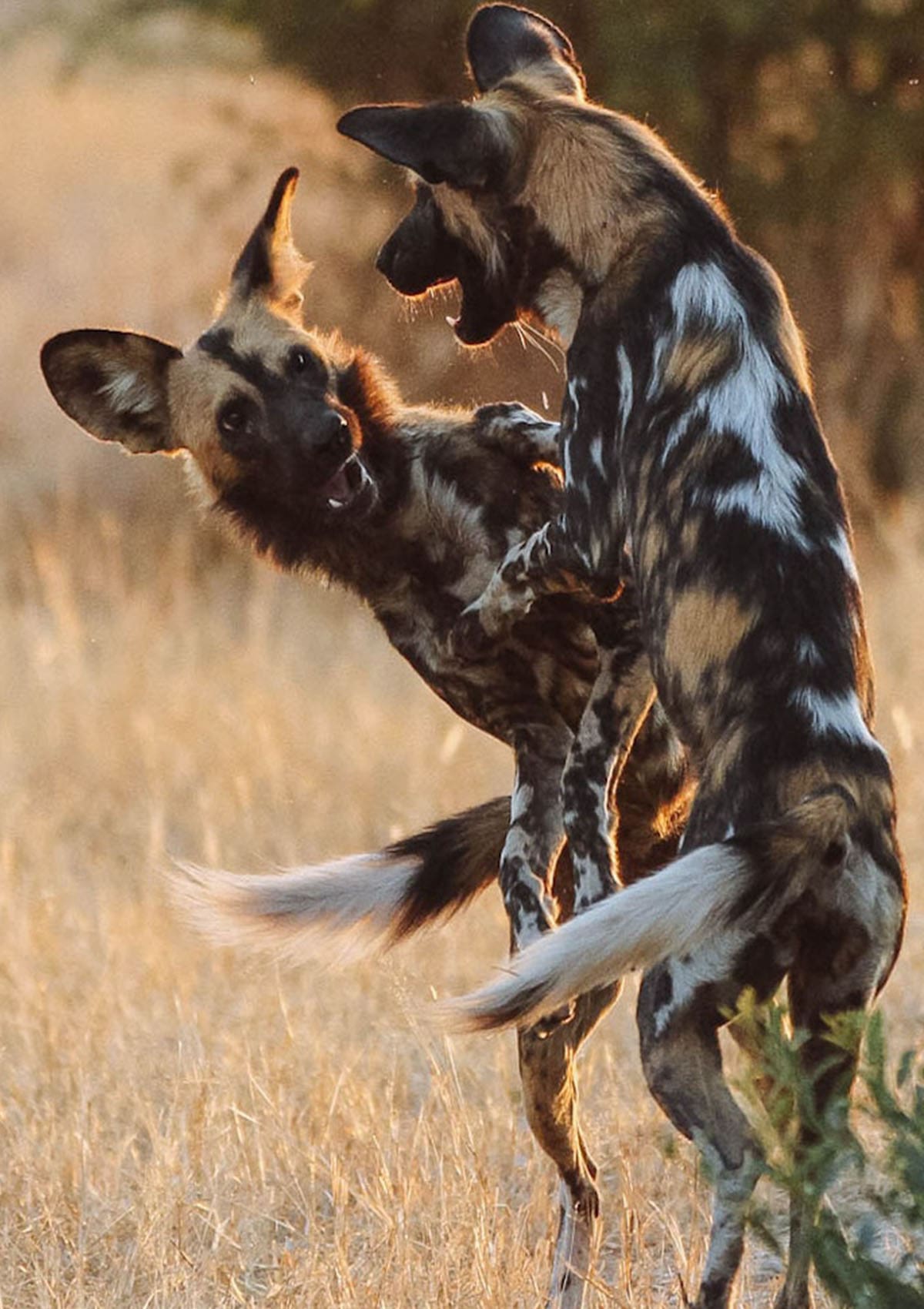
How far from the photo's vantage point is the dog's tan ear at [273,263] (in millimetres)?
3719

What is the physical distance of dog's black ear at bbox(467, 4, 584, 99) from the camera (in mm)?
3319

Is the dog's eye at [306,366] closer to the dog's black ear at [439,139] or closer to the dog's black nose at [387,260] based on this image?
the dog's black nose at [387,260]

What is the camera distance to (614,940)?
7.70 ft

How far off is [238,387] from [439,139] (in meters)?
0.73

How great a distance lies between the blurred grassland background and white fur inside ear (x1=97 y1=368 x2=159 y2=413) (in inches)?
9.7

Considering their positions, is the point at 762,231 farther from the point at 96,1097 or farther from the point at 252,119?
the point at 96,1097

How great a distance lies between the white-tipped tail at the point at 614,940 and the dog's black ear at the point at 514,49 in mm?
1416

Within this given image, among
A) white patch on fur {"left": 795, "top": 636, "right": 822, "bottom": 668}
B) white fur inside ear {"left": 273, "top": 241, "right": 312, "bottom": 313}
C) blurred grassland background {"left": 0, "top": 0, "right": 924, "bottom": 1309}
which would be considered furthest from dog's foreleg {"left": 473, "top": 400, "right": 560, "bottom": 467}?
white patch on fur {"left": 795, "top": 636, "right": 822, "bottom": 668}

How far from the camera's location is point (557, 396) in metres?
7.56

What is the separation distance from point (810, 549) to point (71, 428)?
29.3ft

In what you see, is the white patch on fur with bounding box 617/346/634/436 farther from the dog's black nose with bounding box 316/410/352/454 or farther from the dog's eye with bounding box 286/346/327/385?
the dog's eye with bounding box 286/346/327/385

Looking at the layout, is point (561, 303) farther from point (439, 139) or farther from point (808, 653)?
point (808, 653)

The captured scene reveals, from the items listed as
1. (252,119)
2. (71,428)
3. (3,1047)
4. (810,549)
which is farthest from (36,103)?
(810,549)

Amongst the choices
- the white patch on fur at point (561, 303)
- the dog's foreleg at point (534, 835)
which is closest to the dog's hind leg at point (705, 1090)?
the dog's foreleg at point (534, 835)
